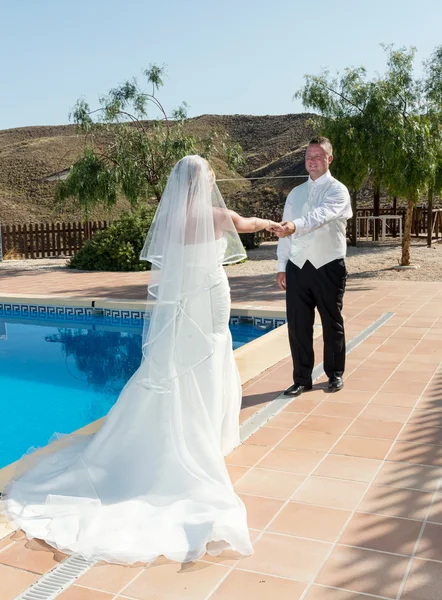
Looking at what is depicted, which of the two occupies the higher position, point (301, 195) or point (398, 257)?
point (301, 195)

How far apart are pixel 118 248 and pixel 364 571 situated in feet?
40.6

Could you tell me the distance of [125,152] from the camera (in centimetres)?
1502

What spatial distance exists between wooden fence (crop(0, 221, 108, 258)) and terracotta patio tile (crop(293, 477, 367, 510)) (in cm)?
1615

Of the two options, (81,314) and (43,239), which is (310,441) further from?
(43,239)

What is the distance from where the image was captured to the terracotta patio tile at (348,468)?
3.46 metres

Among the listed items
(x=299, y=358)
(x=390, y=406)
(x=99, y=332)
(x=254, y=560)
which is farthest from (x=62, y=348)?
(x=254, y=560)

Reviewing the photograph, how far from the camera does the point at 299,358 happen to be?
4953 mm

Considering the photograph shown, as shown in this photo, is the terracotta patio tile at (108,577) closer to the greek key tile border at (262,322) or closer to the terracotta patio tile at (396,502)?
the terracotta patio tile at (396,502)

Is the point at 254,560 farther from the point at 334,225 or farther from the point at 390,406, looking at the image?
the point at 334,225

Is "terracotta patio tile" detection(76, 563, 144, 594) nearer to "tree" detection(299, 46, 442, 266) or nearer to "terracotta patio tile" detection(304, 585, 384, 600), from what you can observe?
"terracotta patio tile" detection(304, 585, 384, 600)

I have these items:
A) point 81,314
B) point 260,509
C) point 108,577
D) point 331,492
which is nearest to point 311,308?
point 331,492

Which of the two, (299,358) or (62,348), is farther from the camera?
(62,348)

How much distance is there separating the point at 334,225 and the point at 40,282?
883cm

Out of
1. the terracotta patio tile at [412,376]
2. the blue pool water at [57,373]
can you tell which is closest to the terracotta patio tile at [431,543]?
the terracotta patio tile at [412,376]
